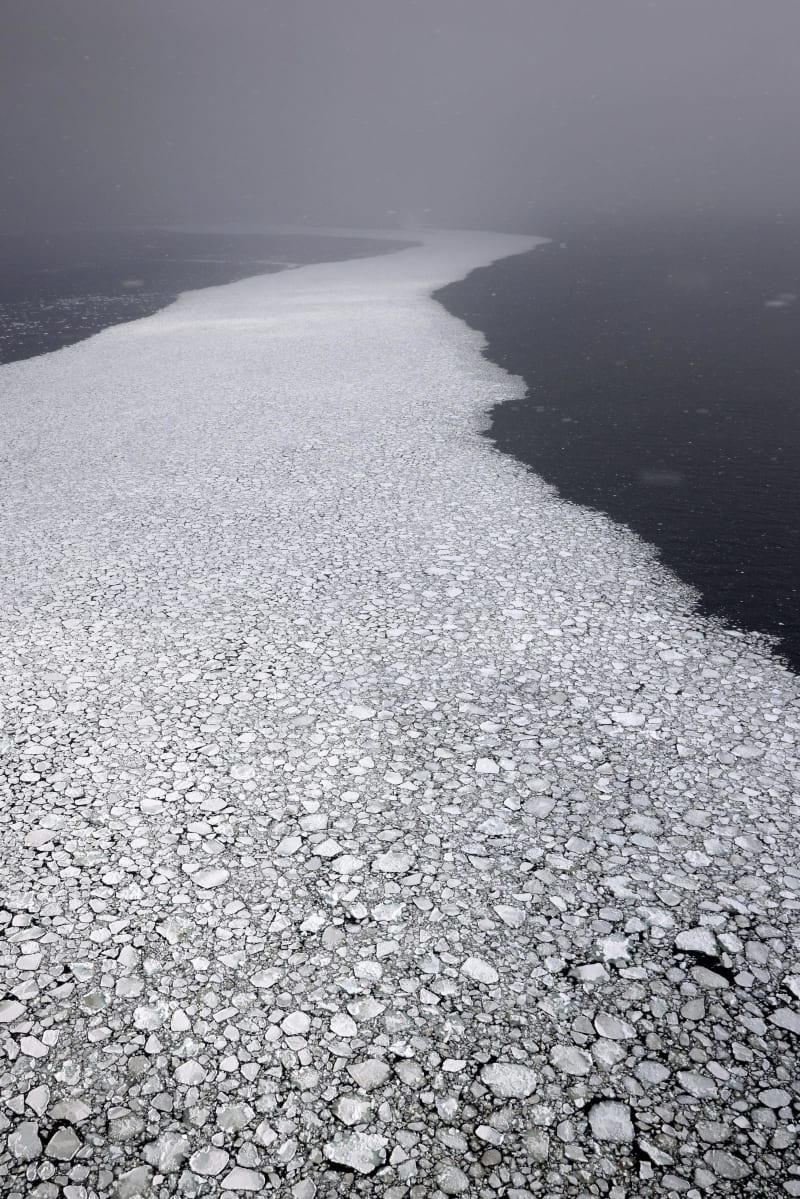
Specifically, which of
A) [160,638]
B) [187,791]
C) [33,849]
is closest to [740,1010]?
A: [187,791]

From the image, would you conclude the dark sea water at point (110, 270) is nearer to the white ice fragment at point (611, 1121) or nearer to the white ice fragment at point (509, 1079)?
the white ice fragment at point (509, 1079)

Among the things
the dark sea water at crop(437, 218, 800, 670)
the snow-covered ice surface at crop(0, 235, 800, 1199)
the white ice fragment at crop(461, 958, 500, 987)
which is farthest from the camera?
the dark sea water at crop(437, 218, 800, 670)

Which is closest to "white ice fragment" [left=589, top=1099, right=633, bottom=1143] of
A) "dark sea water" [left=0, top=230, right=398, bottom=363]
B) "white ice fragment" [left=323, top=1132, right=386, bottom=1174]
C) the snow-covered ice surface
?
the snow-covered ice surface

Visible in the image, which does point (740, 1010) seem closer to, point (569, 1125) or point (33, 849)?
point (569, 1125)

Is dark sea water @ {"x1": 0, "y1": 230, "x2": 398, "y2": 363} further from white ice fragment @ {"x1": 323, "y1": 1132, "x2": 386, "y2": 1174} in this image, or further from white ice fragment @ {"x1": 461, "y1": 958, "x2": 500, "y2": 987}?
white ice fragment @ {"x1": 323, "y1": 1132, "x2": 386, "y2": 1174}

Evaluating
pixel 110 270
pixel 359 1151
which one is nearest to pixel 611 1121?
pixel 359 1151

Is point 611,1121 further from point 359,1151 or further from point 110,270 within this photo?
point 110,270
